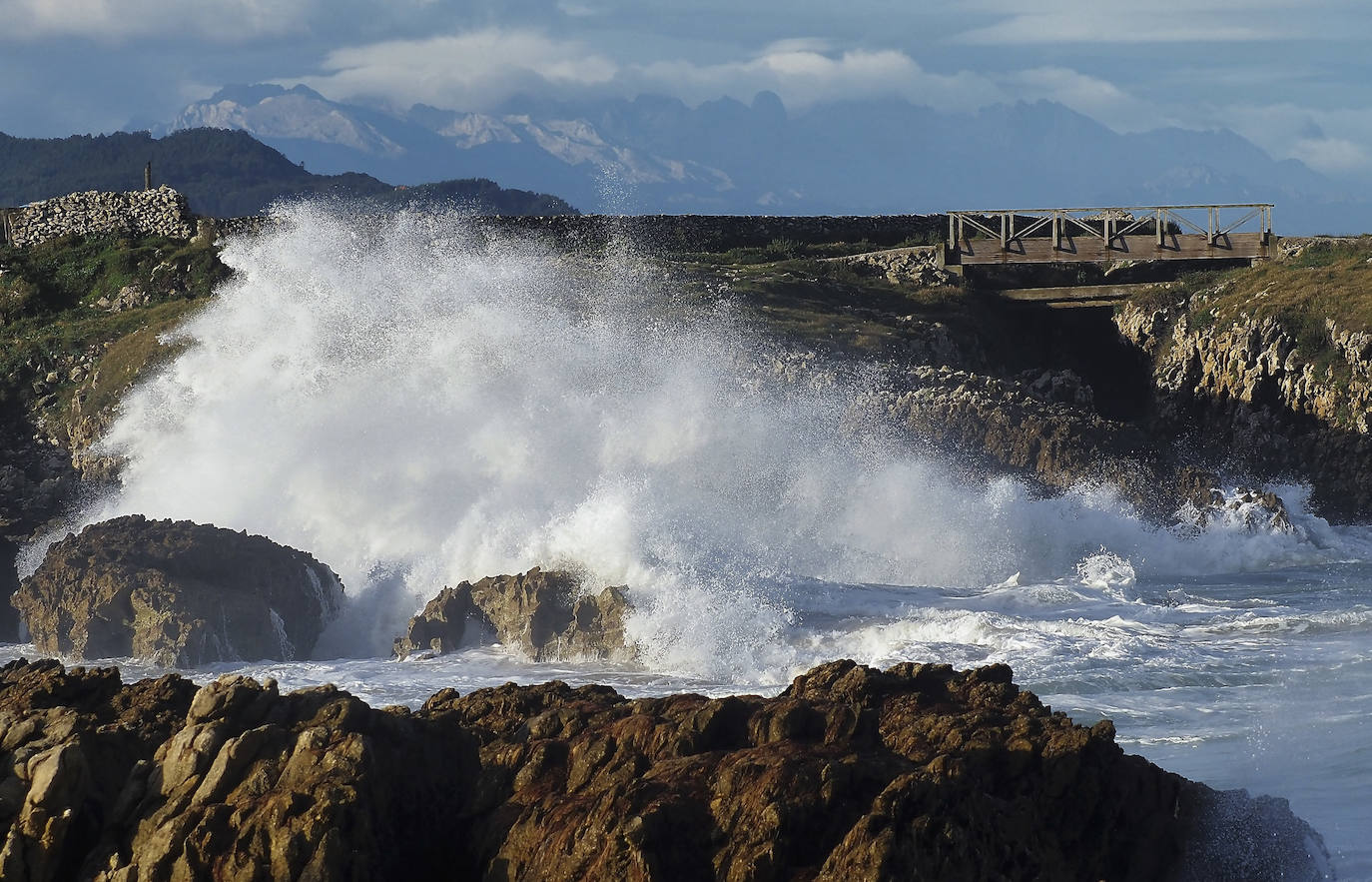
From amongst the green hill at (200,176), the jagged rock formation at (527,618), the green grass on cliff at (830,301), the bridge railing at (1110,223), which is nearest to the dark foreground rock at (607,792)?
the jagged rock formation at (527,618)

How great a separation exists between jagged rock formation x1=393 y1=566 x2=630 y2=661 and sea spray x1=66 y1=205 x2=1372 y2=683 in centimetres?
49

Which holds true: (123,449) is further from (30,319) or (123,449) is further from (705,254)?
(705,254)

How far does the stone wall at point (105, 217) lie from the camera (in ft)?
148

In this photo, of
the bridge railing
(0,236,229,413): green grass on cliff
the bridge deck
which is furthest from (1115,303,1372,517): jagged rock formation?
(0,236,229,413): green grass on cliff

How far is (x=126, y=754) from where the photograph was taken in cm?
Result: 1149

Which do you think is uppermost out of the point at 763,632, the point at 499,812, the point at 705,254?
the point at 705,254

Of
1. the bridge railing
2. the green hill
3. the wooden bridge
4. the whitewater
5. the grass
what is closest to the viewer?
the whitewater

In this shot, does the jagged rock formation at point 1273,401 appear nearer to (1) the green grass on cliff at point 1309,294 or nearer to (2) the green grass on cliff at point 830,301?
(1) the green grass on cliff at point 1309,294

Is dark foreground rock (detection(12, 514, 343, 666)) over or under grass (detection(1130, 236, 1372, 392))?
under

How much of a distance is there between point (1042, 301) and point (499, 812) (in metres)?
31.5

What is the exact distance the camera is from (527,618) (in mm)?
21797

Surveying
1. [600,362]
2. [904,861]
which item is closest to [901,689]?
[904,861]

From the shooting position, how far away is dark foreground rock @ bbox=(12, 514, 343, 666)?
72.2 feet

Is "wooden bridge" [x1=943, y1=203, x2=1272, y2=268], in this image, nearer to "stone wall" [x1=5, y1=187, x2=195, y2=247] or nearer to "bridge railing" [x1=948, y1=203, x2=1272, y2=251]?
"bridge railing" [x1=948, y1=203, x2=1272, y2=251]
